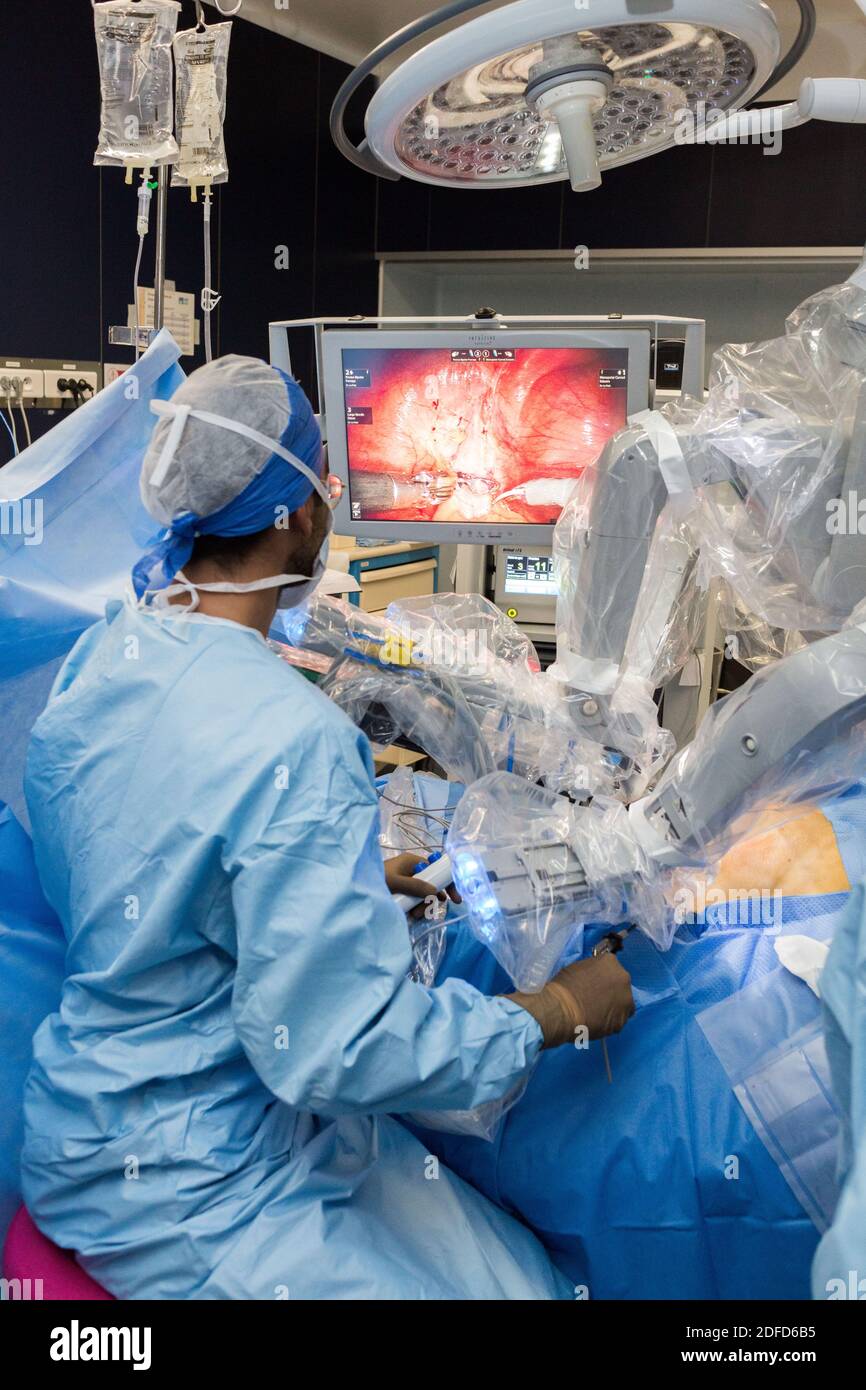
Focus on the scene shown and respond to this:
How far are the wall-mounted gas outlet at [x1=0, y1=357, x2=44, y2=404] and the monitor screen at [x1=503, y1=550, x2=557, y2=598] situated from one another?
151 cm

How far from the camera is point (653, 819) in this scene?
120 centimetres

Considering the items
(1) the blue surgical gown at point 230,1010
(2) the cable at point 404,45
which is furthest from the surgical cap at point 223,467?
(2) the cable at point 404,45

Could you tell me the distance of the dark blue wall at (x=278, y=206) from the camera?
131 inches

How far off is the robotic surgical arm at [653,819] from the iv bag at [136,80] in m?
1.28

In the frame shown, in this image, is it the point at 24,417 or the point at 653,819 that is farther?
the point at 24,417

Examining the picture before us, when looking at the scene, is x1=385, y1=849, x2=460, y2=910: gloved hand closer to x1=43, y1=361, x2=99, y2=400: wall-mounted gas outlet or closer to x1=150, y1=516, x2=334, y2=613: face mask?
x1=150, y1=516, x2=334, y2=613: face mask

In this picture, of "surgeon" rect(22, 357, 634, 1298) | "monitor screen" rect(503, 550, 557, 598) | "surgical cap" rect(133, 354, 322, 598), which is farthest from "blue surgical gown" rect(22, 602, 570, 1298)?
"monitor screen" rect(503, 550, 557, 598)

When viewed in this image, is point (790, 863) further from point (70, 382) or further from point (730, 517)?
point (70, 382)

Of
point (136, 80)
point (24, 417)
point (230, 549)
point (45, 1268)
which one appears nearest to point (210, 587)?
point (230, 549)

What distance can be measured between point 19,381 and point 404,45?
9.02 ft

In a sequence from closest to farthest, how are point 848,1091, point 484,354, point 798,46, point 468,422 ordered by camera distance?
point 848,1091 < point 798,46 < point 484,354 < point 468,422

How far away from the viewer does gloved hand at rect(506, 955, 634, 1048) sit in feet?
3.85

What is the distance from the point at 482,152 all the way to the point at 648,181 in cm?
364
